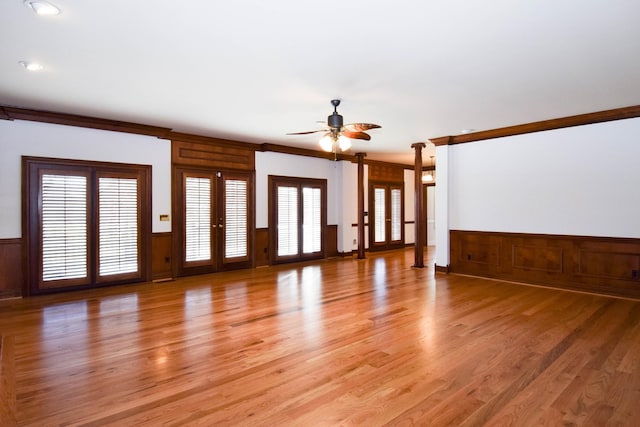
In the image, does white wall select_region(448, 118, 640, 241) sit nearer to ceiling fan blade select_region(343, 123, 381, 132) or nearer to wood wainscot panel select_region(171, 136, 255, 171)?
ceiling fan blade select_region(343, 123, 381, 132)

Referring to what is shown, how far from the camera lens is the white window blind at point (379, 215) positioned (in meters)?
10.1

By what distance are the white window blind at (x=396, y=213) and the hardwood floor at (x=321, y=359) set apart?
5.25 metres

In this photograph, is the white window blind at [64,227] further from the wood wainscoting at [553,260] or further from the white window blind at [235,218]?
the wood wainscoting at [553,260]

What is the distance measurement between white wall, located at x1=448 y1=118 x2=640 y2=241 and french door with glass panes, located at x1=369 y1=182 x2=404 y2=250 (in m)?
3.12

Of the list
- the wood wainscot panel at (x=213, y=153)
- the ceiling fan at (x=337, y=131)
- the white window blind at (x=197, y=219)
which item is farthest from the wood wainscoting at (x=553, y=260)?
the white window blind at (x=197, y=219)

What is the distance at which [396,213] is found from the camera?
1071 centimetres

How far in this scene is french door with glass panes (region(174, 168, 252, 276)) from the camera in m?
6.64

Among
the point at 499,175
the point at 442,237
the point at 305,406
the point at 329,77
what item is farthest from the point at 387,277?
the point at 305,406

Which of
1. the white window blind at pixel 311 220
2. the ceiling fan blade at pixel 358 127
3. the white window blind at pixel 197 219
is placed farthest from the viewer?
the white window blind at pixel 311 220

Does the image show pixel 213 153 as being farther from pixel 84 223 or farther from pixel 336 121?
pixel 336 121


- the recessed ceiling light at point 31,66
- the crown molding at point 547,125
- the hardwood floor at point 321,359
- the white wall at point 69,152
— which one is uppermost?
the recessed ceiling light at point 31,66

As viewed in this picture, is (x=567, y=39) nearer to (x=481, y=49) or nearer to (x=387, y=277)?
(x=481, y=49)

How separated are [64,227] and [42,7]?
3.78 m

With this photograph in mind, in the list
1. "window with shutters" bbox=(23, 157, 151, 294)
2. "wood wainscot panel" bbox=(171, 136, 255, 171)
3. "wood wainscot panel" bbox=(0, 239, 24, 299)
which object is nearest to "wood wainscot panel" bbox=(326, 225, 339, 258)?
"wood wainscot panel" bbox=(171, 136, 255, 171)
